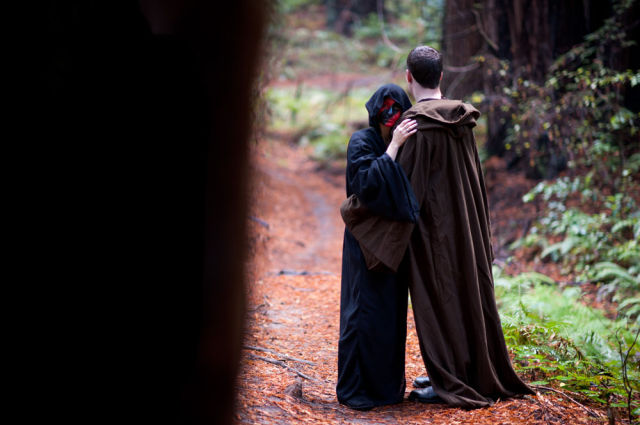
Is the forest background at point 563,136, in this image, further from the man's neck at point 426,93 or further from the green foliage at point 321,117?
the green foliage at point 321,117

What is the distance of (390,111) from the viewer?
12.6 ft

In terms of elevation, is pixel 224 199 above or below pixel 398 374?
above

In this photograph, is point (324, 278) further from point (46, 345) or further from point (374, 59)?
point (374, 59)

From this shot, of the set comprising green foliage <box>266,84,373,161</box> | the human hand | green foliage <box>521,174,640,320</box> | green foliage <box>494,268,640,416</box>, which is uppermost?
green foliage <box>266,84,373,161</box>

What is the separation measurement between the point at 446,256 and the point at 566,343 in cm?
212

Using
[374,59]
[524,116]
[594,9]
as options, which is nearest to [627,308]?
[524,116]

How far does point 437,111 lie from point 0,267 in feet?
10.4

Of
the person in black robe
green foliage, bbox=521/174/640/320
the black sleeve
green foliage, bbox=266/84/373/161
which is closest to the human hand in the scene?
the person in black robe

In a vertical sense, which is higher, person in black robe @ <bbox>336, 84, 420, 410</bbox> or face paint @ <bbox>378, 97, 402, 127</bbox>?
face paint @ <bbox>378, 97, 402, 127</bbox>

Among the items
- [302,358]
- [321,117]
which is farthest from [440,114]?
[321,117]

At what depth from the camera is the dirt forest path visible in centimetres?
331

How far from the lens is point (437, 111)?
3.72 m

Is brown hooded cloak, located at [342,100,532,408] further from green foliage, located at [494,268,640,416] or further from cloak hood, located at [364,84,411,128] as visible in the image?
green foliage, located at [494,268,640,416]

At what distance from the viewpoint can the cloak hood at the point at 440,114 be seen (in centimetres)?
370
